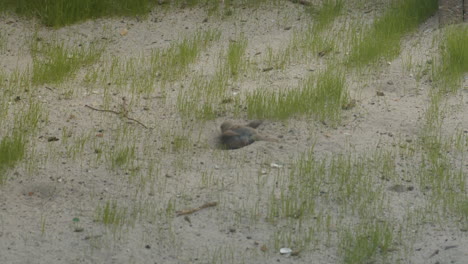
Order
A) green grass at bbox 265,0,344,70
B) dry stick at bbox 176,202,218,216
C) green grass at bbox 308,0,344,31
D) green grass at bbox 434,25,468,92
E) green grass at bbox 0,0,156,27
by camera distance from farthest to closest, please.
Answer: green grass at bbox 0,0,156,27 → green grass at bbox 308,0,344,31 → green grass at bbox 265,0,344,70 → green grass at bbox 434,25,468,92 → dry stick at bbox 176,202,218,216

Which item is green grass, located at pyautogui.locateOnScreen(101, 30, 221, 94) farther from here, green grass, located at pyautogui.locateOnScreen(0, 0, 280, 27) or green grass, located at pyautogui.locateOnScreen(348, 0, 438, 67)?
green grass, located at pyautogui.locateOnScreen(348, 0, 438, 67)

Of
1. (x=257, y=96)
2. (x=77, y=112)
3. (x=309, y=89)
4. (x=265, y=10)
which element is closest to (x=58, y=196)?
(x=77, y=112)

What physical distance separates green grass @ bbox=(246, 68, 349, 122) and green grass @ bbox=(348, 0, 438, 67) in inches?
26.1

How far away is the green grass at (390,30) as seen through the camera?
24.3 ft

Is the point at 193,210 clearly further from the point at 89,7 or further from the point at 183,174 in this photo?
the point at 89,7

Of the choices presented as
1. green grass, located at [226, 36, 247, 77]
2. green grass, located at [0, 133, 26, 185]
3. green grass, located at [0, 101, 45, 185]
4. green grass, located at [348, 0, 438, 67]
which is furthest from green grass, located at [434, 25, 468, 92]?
green grass, located at [0, 133, 26, 185]

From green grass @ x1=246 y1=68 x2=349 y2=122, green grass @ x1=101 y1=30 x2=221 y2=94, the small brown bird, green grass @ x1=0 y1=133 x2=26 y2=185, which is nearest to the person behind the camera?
green grass @ x1=0 y1=133 x2=26 y2=185

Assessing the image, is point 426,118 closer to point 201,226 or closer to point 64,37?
point 201,226

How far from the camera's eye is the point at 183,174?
5.66 m

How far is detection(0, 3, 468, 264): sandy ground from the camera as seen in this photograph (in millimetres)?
4781

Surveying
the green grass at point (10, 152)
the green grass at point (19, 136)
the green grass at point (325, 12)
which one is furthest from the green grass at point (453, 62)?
the green grass at point (10, 152)

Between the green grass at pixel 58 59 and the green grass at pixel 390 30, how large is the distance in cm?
255

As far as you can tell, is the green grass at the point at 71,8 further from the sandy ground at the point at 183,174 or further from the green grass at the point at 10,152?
the green grass at the point at 10,152

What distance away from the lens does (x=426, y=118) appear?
637 centimetres
